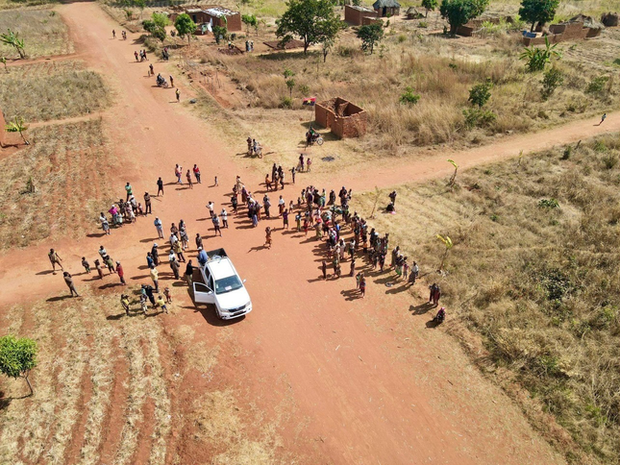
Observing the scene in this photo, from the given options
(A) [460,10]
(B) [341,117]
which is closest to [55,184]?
(B) [341,117]

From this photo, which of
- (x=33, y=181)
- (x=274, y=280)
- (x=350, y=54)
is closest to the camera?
(x=274, y=280)

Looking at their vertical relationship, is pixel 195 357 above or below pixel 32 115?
below

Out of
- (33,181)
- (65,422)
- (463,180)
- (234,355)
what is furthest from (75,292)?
(463,180)

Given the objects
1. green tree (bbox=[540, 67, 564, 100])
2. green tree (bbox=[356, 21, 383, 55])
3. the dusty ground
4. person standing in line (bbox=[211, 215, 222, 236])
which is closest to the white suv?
the dusty ground

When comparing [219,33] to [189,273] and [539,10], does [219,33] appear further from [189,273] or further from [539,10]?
[189,273]

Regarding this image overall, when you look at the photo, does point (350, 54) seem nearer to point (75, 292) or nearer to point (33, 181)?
point (33, 181)

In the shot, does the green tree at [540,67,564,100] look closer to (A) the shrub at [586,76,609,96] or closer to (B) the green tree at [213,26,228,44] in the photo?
(A) the shrub at [586,76,609,96]
